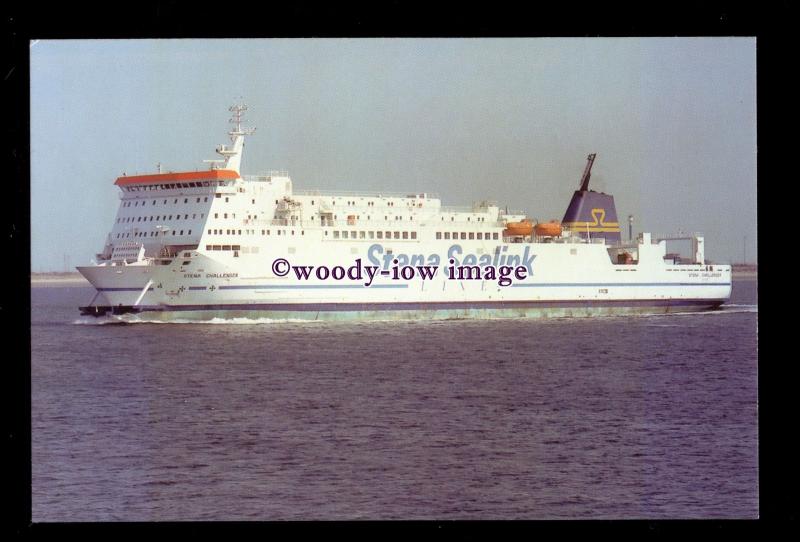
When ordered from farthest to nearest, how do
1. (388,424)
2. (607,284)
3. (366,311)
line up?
1. (607,284)
2. (366,311)
3. (388,424)

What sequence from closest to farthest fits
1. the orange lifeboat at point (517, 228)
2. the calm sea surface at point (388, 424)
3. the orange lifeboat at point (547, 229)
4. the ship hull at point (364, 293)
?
1. the calm sea surface at point (388, 424)
2. the ship hull at point (364, 293)
3. the orange lifeboat at point (517, 228)
4. the orange lifeboat at point (547, 229)

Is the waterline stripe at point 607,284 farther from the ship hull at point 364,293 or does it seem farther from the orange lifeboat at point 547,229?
the orange lifeboat at point 547,229

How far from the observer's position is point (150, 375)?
1812cm

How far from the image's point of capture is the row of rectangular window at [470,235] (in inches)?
1006

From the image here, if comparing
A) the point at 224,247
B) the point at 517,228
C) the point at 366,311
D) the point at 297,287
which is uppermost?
the point at 517,228

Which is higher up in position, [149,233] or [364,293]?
[149,233]

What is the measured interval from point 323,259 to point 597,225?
25.8ft

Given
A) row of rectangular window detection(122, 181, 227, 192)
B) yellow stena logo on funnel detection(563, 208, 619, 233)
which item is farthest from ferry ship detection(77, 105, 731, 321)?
yellow stena logo on funnel detection(563, 208, 619, 233)

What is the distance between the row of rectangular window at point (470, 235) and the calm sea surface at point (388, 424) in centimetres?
275

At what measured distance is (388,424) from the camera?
14844 mm

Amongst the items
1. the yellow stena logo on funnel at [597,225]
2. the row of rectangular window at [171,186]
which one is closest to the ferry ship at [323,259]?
the row of rectangular window at [171,186]

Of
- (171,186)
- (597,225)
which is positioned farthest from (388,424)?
(597,225)

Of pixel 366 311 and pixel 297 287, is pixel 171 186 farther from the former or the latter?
pixel 366 311

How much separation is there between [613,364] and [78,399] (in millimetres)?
7889
